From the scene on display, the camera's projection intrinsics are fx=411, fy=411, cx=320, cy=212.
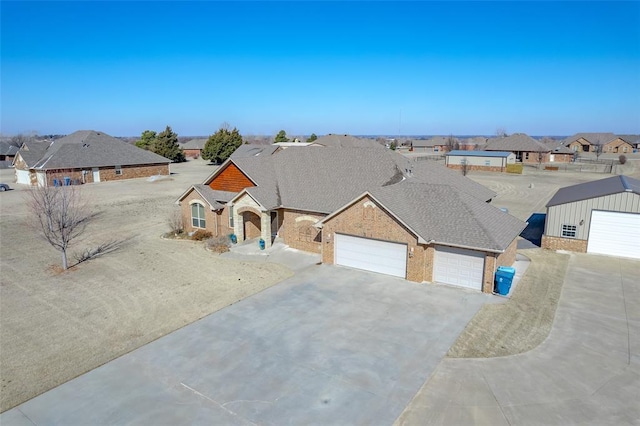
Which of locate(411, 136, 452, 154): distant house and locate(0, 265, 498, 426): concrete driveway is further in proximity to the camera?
locate(411, 136, 452, 154): distant house

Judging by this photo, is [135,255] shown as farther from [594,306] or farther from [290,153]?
[594,306]

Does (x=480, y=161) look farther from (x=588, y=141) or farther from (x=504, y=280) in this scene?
(x=588, y=141)

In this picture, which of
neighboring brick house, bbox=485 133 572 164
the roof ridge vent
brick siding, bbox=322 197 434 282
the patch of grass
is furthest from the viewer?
neighboring brick house, bbox=485 133 572 164

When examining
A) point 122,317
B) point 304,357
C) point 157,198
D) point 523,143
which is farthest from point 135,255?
point 523,143

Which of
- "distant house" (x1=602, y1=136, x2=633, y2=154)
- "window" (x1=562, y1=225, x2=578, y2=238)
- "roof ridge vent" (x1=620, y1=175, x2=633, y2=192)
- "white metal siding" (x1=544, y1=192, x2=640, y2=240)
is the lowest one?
"window" (x1=562, y1=225, x2=578, y2=238)

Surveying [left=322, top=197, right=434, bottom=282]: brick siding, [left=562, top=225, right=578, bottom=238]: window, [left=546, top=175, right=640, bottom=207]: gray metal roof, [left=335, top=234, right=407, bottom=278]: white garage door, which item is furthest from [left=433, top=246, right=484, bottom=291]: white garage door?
[left=546, top=175, right=640, bottom=207]: gray metal roof

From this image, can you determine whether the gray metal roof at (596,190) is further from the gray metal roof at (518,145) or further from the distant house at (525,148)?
the gray metal roof at (518,145)

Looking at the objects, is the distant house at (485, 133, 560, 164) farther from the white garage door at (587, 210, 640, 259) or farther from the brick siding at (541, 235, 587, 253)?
the white garage door at (587, 210, 640, 259)

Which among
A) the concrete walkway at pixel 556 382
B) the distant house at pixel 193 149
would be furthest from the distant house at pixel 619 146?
the concrete walkway at pixel 556 382
